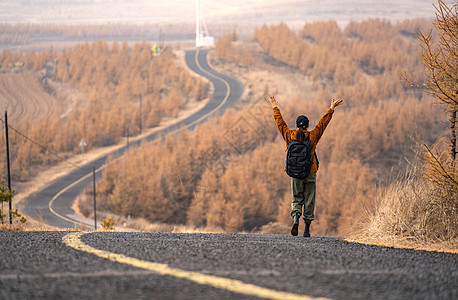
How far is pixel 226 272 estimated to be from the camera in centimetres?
Result: 469

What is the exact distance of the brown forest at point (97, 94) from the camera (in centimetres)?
6019

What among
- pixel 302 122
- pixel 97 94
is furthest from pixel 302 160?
pixel 97 94

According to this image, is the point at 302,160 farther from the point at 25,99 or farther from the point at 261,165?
the point at 25,99

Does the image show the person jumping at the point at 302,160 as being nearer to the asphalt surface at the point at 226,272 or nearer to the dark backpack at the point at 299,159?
the dark backpack at the point at 299,159

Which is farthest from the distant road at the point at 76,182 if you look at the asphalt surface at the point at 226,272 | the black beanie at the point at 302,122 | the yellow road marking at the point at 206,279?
the yellow road marking at the point at 206,279

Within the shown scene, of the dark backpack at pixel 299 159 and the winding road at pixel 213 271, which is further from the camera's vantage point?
the dark backpack at pixel 299 159

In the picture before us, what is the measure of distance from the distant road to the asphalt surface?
47.9 feet

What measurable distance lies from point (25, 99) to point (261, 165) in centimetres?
5502

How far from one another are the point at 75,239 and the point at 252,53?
8724 cm

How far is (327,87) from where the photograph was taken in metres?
74.4

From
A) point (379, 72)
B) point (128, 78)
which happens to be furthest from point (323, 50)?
point (128, 78)

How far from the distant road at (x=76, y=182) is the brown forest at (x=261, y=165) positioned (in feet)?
10.9

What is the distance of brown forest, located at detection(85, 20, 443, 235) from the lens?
129 feet

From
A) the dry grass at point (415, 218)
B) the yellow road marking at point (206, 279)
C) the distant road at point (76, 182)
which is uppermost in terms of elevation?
the yellow road marking at point (206, 279)
